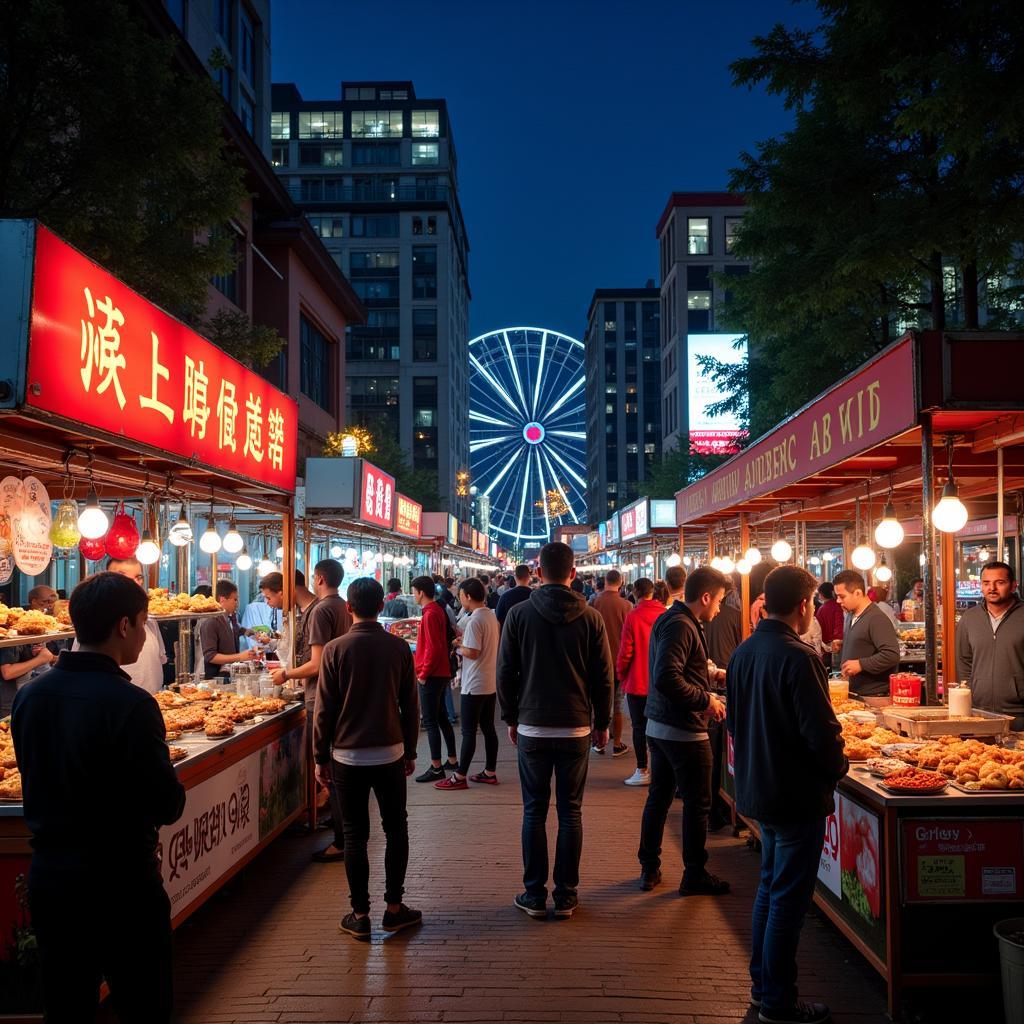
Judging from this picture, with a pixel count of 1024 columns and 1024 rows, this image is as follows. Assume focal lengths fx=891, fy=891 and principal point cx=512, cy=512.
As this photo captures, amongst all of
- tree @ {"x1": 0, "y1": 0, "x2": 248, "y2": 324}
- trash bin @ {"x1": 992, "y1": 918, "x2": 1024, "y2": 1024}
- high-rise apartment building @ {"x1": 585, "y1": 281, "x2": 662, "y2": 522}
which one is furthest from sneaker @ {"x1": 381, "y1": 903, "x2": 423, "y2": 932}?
high-rise apartment building @ {"x1": 585, "y1": 281, "x2": 662, "y2": 522}

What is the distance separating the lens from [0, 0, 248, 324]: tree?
427 inches

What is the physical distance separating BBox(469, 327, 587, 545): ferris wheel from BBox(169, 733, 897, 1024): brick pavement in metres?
109

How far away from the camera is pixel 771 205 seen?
16656 millimetres

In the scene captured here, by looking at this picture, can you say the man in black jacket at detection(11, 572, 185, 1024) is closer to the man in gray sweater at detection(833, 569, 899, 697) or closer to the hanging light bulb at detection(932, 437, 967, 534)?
the hanging light bulb at detection(932, 437, 967, 534)

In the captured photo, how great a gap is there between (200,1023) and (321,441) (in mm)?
31177

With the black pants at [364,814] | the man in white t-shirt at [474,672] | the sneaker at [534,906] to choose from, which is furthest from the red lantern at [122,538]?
the sneaker at [534,906]

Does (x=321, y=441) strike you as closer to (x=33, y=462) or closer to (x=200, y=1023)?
(x=33, y=462)

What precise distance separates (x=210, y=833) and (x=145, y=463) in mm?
2792

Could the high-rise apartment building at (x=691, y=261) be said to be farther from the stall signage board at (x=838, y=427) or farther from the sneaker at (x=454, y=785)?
the sneaker at (x=454, y=785)

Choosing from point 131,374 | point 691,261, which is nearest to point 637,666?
point 131,374

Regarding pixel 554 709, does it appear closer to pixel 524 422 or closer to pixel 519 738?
pixel 519 738

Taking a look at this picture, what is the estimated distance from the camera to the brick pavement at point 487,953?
425cm

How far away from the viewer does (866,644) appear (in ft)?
24.6

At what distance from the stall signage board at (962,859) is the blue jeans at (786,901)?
49cm
